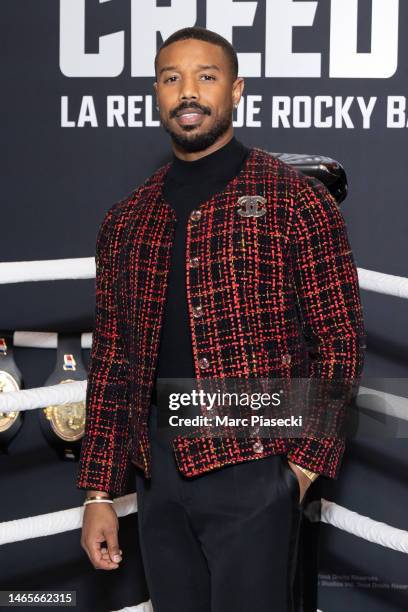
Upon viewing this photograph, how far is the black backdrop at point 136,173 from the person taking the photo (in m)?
2.57

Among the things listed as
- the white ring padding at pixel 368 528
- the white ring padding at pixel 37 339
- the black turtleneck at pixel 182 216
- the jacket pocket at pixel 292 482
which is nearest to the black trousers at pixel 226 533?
the jacket pocket at pixel 292 482

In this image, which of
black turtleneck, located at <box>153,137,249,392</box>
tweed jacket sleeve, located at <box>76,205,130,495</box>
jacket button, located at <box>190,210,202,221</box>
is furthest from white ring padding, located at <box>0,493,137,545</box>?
jacket button, located at <box>190,210,202,221</box>

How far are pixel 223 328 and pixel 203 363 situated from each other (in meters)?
0.06

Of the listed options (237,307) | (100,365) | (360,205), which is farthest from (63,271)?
(360,205)

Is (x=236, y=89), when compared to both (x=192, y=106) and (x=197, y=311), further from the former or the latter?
(x=197, y=311)

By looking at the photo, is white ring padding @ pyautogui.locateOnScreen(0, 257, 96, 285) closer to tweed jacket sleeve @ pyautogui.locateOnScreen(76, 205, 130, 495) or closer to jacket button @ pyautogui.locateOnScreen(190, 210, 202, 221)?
tweed jacket sleeve @ pyautogui.locateOnScreen(76, 205, 130, 495)

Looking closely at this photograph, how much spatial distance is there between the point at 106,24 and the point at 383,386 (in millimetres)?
1182

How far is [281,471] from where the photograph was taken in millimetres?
1438

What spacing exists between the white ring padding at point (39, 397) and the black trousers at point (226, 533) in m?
0.48

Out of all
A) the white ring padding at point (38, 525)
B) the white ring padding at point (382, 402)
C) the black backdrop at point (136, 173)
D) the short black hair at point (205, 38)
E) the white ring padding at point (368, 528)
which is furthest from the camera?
the black backdrop at point (136, 173)

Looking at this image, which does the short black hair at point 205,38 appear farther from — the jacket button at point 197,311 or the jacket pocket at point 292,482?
the jacket pocket at point 292,482

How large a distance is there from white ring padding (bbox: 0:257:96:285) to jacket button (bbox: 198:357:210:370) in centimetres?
62

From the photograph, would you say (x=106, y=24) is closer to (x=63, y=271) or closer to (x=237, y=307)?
(x=63, y=271)

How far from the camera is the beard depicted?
59.3 inches
